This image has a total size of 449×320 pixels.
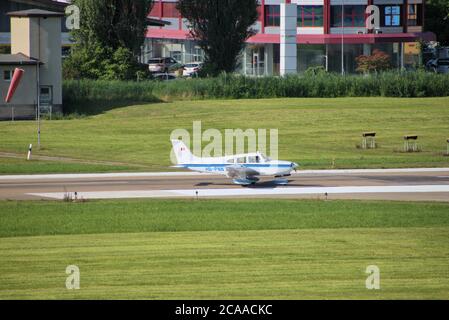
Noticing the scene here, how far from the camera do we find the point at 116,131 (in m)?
65.4

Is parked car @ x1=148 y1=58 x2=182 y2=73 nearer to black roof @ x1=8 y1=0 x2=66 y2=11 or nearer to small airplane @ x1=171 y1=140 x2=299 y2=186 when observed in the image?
black roof @ x1=8 y1=0 x2=66 y2=11

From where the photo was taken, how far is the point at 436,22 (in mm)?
117125

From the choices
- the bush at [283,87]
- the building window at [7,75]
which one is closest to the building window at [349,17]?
the bush at [283,87]

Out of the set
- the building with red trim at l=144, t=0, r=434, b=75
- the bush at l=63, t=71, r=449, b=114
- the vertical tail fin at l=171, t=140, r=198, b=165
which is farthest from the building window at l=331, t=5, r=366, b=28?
the vertical tail fin at l=171, t=140, r=198, b=165

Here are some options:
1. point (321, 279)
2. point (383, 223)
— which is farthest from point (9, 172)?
point (321, 279)

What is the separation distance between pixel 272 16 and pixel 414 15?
1529 centimetres

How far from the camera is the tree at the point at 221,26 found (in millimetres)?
87688

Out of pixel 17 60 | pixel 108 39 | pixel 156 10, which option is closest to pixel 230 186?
pixel 17 60

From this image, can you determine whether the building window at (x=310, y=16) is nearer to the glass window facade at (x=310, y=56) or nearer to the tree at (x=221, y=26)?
the glass window facade at (x=310, y=56)

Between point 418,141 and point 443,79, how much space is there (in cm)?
2045

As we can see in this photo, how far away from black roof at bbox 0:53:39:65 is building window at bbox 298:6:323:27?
4201 cm

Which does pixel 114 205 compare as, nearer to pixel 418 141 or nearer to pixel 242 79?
pixel 418 141

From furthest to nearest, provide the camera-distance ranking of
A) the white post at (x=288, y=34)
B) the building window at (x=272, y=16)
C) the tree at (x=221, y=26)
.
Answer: the building window at (x=272, y=16) → the tree at (x=221, y=26) → the white post at (x=288, y=34)

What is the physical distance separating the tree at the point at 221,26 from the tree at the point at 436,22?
34843 mm
